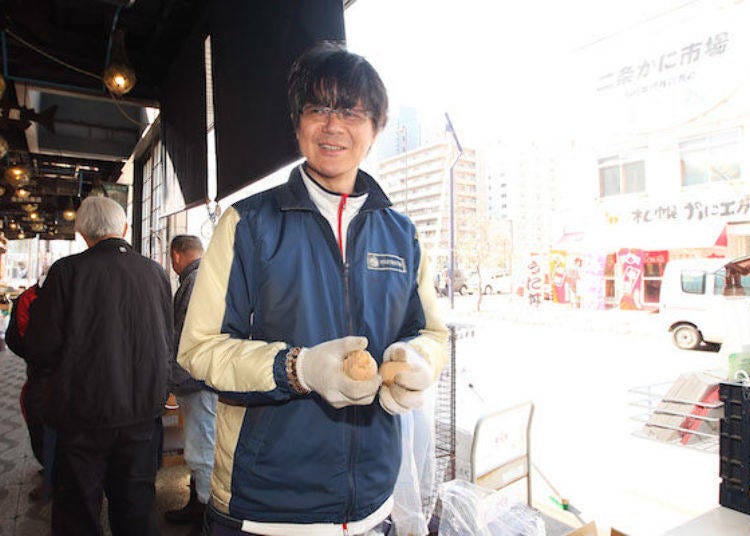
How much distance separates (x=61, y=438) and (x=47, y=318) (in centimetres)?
47

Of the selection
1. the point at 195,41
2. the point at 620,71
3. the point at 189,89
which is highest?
the point at 620,71

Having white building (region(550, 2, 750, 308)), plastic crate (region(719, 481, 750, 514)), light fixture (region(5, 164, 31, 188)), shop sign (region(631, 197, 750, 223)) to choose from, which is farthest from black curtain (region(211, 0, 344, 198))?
shop sign (region(631, 197, 750, 223))

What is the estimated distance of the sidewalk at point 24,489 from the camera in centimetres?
260

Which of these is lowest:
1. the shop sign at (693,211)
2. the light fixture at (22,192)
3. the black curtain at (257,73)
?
the black curtain at (257,73)

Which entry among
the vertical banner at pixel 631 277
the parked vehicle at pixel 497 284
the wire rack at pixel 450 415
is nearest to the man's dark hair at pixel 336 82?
the wire rack at pixel 450 415

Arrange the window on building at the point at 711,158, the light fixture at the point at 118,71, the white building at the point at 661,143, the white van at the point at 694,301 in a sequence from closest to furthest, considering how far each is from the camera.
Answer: the light fixture at the point at 118,71, the white van at the point at 694,301, the white building at the point at 661,143, the window on building at the point at 711,158

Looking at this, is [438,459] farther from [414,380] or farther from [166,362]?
[414,380]

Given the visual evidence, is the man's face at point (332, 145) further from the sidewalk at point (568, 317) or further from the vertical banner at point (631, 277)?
the vertical banner at point (631, 277)

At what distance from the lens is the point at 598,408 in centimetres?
528

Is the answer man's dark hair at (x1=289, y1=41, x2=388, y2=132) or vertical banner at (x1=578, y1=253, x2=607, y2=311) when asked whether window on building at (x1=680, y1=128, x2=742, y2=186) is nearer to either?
vertical banner at (x1=578, y1=253, x2=607, y2=311)

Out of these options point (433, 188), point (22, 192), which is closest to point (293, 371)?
point (22, 192)

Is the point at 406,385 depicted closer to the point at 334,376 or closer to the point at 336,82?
the point at 334,376

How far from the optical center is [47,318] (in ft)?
Result: 5.72

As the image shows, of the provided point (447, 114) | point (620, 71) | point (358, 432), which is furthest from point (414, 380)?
point (620, 71)
